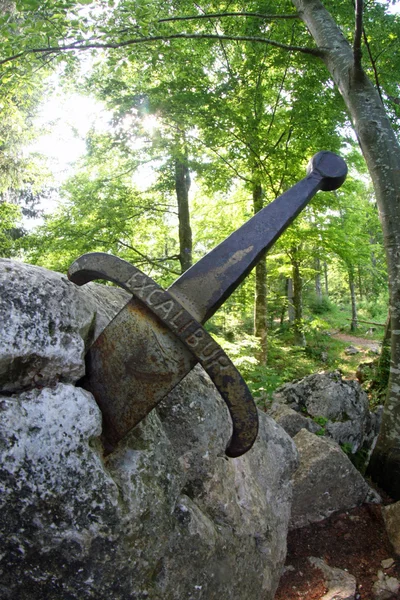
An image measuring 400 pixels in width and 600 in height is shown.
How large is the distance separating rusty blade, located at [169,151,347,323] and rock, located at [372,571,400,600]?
93.3 inches

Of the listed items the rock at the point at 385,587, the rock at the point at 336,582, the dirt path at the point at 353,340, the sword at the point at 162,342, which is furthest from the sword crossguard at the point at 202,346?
the dirt path at the point at 353,340

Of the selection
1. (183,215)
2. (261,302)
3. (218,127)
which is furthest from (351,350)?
(218,127)

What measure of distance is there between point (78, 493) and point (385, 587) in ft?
8.02

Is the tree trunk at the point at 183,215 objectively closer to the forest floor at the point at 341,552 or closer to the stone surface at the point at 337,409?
the stone surface at the point at 337,409

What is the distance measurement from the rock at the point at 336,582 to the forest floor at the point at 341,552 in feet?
0.11

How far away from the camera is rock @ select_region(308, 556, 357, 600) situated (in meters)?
2.41

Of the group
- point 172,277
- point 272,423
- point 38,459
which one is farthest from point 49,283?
point 172,277

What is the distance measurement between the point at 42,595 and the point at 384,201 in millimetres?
4342

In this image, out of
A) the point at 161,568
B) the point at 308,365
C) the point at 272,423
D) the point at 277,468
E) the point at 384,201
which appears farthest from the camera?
the point at 308,365

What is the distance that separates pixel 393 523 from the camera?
3.09 m

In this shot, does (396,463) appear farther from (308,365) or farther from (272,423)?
(308,365)

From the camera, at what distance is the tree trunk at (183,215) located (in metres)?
10.1

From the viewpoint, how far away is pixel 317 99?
743 centimetres

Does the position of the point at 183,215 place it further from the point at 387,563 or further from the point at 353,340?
the point at 353,340
